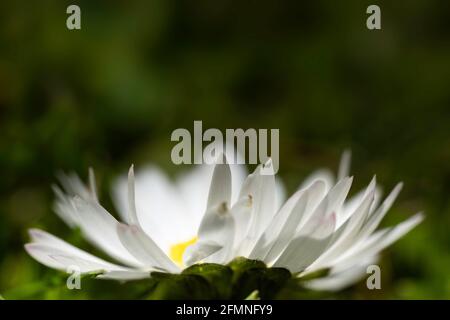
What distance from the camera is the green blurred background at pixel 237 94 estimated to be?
790mm

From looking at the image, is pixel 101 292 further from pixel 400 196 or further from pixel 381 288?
pixel 400 196

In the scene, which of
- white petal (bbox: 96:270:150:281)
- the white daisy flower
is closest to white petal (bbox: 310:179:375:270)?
the white daisy flower

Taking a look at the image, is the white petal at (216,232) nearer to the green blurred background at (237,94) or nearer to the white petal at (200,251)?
the white petal at (200,251)

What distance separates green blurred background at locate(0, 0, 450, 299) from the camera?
0.79 meters

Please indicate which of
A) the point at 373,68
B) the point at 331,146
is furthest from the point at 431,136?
the point at 373,68

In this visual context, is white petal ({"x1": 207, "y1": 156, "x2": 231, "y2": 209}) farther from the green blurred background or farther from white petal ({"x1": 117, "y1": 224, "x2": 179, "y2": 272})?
the green blurred background

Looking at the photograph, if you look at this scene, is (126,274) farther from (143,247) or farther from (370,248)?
(370,248)

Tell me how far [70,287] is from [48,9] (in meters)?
0.72

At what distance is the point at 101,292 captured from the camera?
2.13 feet

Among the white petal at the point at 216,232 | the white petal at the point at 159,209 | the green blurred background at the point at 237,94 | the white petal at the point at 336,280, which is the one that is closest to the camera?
the white petal at the point at 216,232

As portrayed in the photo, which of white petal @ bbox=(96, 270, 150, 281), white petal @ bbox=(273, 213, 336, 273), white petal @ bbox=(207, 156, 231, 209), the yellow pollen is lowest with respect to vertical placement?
the yellow pollen

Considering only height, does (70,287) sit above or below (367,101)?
below

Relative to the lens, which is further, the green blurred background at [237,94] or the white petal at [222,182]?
the green blurred background at [237,94]

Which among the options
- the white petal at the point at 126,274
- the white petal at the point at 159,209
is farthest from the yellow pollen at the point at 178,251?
the white petal at the point at 126,274
